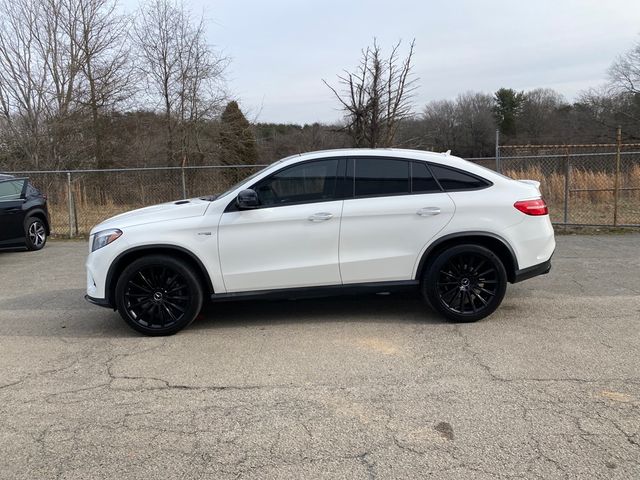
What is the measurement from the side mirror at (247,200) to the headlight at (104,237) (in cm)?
123

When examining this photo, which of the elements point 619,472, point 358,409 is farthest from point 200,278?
point 619,472

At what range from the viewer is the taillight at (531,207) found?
5188 millimetres

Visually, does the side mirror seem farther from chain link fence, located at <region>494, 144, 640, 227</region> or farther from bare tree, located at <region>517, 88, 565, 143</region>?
bare tree, located at <region>517, 88, 565, 143</region>

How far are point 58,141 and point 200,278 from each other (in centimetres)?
1983

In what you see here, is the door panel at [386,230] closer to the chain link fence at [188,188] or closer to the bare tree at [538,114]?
the chain link fence at [188,188]

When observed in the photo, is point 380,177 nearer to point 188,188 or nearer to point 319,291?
point 319,291

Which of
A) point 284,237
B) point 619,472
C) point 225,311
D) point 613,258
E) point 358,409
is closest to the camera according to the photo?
point 619,472

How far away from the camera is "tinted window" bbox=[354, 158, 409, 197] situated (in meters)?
5.24

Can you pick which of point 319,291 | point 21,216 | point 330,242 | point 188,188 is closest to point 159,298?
point 319,291

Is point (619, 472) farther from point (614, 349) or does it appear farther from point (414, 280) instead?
point (414, 280)

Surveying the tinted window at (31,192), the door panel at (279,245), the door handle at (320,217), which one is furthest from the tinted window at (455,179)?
the tinted window at (31,192)

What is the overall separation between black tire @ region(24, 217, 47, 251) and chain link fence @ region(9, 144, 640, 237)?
6.10 ft

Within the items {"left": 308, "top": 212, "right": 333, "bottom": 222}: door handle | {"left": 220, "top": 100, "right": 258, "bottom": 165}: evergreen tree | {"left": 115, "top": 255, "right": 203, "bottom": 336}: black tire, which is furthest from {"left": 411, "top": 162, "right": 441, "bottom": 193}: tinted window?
{"left": 220, "top": 100, "right": 258, "bottom": 165}: evergreen tree

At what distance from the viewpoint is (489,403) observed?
3.54m
